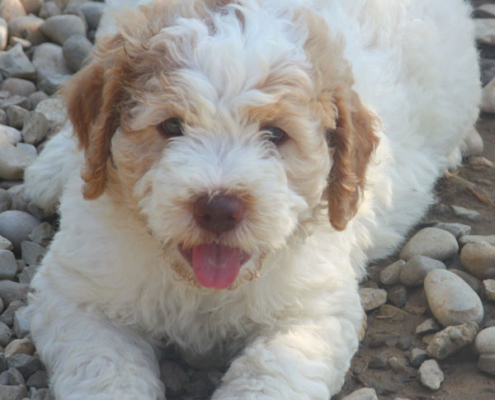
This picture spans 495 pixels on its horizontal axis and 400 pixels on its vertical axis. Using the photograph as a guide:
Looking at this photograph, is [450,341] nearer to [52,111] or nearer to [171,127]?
[171,127]

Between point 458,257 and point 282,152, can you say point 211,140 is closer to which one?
point 282,152

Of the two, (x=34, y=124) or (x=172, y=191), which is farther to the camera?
(x=34, y=124)

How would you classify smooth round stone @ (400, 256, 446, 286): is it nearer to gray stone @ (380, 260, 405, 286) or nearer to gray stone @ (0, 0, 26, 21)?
gray stone @ (380, 260, 405, 286)

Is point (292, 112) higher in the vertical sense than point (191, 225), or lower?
higher

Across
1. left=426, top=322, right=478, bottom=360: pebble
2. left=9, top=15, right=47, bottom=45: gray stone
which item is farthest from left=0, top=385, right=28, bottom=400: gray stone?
left=9, top=15, right=47, bottom=45: gray stone

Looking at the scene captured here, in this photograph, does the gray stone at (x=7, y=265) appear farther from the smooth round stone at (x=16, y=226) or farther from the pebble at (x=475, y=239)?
the pebble at (x=475, y=239)

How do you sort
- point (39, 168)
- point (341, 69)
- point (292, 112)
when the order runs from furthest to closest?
point (39, 168), point (341, 69), point (292, 112)

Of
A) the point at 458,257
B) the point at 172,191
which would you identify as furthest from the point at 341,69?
the point at 458,257
